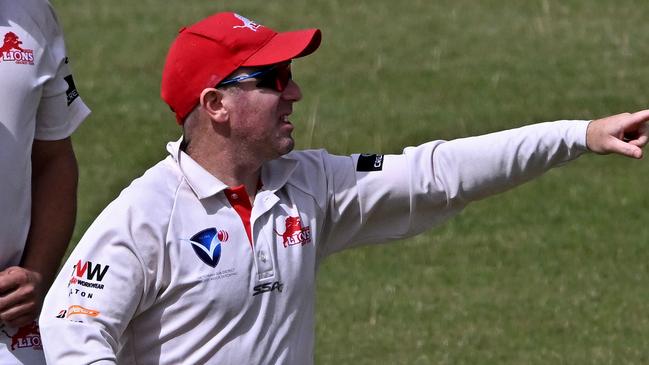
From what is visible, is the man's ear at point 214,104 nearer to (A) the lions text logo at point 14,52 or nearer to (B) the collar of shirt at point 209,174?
(B) the collar of shirt at point 209,174

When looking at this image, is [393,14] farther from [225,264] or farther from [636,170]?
[225,264]

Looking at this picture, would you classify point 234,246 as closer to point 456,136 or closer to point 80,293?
point 80,293

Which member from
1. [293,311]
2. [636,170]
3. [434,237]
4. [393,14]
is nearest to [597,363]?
[434,237]

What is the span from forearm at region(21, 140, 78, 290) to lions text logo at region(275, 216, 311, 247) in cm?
74

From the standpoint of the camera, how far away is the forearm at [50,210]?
16.6 feet

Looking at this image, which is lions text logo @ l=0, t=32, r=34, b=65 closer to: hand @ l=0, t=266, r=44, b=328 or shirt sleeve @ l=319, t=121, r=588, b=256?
hand @ l=0, t=266, r=44, b=328

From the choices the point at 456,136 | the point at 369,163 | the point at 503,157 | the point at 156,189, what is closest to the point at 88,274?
the point at 156,189

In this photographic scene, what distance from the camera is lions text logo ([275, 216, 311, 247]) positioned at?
15.7 ft

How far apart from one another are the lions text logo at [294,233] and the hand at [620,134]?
82 cm

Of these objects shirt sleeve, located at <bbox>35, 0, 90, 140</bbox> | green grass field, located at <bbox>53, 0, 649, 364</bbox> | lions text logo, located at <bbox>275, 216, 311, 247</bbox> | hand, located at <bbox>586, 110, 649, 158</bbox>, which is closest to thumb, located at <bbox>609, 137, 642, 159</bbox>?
hand, located at <bbox>586, 110, 649, 158</bbox>

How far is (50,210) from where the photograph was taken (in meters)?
5.10

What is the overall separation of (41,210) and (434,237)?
5.23 metres

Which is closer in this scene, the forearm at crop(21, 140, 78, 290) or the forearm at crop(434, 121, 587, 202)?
the forearm at crop(434, 121, 587, 202)

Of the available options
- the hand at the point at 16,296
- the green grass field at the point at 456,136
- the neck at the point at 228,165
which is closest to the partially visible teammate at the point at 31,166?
the hand at the point at 16,296
